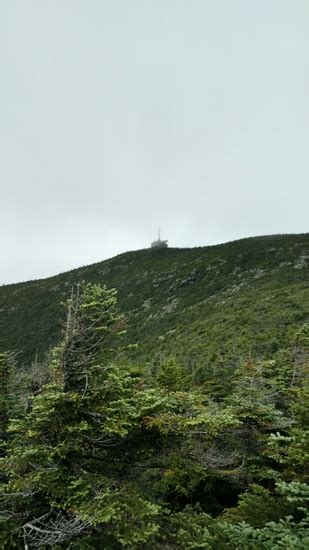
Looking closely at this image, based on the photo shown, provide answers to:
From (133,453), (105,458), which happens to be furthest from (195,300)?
(105,458)

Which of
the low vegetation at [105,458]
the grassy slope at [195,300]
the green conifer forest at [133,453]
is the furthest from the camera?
the grassy slope at [195,300]

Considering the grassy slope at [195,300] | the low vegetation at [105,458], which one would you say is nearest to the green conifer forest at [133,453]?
the low vegetation at [105,458]

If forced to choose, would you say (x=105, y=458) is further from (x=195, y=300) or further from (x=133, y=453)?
(x=195, y=300)

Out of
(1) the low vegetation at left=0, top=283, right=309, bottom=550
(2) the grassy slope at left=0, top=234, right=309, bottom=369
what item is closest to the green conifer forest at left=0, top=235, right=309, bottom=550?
(1) the low vegetation at left=0, top=283, right=309, bottom=550

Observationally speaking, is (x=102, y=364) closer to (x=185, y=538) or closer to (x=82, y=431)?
(x=82, y=431)

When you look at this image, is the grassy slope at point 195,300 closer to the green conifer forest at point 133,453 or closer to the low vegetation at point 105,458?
the green conifer forest at point 133,453

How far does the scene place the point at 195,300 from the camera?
4994cm

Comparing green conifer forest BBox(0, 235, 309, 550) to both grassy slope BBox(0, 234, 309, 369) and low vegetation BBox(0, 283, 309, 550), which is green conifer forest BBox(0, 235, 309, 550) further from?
grassy slope BBox(0, 234, 309, 369)

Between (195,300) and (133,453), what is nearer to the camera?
(133,453)

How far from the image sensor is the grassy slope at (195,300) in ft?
101

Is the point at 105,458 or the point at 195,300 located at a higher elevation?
the point at 195,300

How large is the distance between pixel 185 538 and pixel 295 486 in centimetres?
324

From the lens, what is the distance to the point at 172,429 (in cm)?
810

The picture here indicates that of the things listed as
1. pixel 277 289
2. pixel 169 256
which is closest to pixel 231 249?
pixel 169 256
